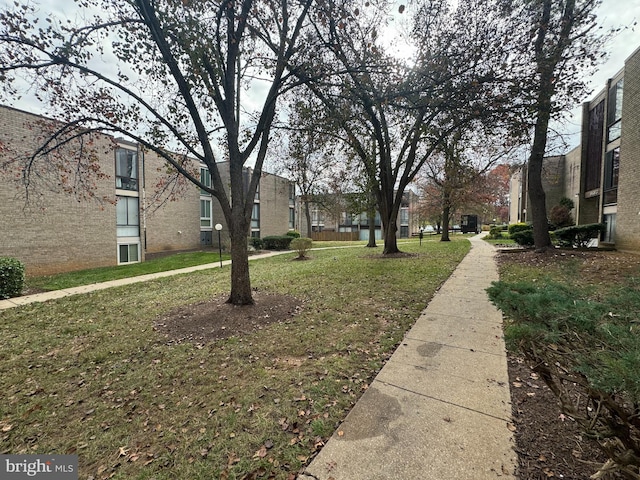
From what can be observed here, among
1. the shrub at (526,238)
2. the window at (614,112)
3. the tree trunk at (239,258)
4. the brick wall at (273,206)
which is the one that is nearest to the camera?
the tree trunk at (239,258)

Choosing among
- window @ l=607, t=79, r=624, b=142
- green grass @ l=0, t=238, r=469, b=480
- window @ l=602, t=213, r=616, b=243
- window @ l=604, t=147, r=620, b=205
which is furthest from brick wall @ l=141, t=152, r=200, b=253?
window @ l=607, t=79, r=624, b=142

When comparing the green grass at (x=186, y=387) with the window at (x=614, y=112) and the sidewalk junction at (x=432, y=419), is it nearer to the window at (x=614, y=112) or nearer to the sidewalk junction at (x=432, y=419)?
the sidewalk junction at (x=432, y=419)

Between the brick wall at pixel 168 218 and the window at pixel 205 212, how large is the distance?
443 mm

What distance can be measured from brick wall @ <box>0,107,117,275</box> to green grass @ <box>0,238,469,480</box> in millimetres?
7283

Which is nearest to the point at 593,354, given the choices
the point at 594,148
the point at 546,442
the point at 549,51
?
the point at 546,442

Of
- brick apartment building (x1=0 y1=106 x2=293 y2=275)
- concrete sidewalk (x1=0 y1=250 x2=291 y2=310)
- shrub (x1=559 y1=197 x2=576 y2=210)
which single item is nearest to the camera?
concrete sidewalk (x1=0 y1=250 x2=291 y2=310)

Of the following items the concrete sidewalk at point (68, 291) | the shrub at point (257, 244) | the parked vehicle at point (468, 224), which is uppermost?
A: the parked vehicle at point (468, 224)

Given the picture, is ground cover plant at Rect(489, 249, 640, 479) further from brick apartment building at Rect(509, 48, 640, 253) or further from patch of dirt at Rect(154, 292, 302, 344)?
brick apartment building at Rect(509, 48, 640, 253)

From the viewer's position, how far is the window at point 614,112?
480 inches

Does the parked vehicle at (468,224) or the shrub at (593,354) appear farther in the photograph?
the parked vehicle at (468,224)

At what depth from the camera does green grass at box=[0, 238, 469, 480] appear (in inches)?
85.6

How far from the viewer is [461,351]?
11.7 ft

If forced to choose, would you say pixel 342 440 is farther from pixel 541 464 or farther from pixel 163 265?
pixel 163 265

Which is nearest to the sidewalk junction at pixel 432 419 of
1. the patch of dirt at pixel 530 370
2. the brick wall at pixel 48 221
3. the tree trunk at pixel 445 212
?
the patch of dirt at pixel 530 370
